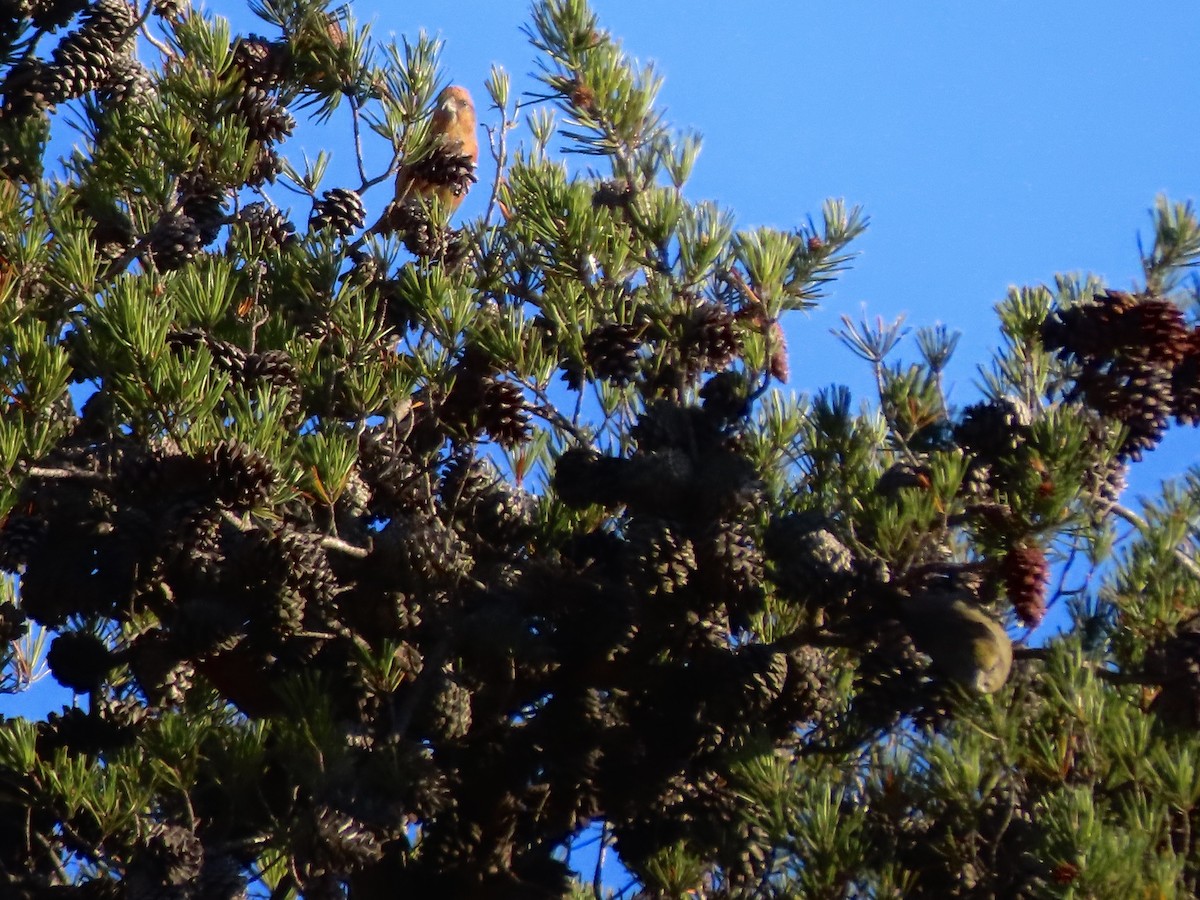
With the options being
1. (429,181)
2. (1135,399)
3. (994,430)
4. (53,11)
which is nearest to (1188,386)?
(1135,399)

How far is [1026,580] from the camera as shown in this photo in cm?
134

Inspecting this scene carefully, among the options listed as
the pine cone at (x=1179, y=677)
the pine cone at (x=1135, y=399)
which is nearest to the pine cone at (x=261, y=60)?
the pine cone at (x=1135, y=399)

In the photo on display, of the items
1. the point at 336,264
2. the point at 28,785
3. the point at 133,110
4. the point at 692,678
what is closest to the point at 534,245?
the point at 336,264

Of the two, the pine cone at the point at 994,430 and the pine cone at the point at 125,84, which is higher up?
the pine cone at the point at 125,84

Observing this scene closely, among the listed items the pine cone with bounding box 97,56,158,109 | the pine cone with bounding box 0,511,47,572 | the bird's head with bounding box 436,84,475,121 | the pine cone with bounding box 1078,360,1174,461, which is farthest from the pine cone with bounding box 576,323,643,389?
the bird's head with bounding box 436,84,475,121

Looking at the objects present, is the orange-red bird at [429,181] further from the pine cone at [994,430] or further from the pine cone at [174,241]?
the pine cone at [994,430]

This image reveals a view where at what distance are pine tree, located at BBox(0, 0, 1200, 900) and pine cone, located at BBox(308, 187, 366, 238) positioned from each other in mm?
109

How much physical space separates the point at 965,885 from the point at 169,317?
0.85m

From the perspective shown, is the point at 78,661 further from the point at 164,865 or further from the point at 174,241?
the point at 174,241

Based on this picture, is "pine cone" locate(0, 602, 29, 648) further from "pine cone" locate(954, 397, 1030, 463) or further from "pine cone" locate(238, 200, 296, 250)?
"pine cone" locate(954, 397, 1030, 463)

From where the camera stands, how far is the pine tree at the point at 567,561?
4.17ft

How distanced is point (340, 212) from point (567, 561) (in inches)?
22.5

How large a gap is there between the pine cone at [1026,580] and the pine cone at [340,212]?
2.98 ft

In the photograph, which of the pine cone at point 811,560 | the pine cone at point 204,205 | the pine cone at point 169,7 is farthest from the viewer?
the pine cone at point 169,7
